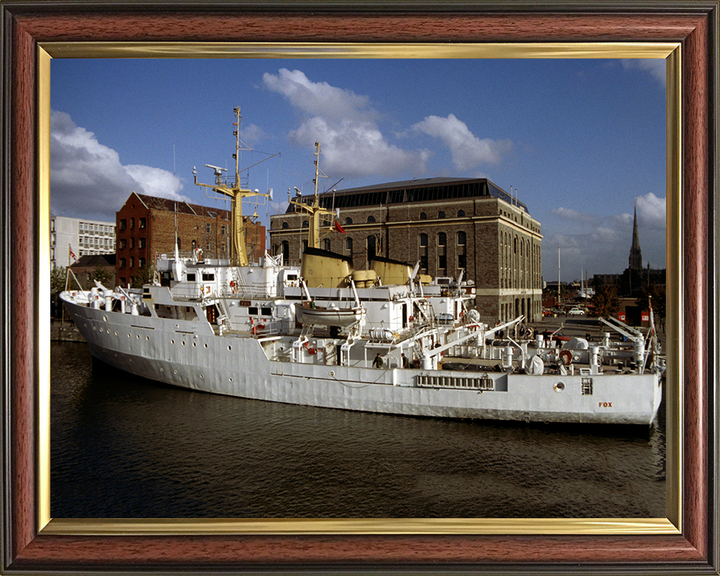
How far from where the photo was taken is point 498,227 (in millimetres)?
26578

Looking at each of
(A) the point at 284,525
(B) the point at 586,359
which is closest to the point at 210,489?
(A) the point at 284,525

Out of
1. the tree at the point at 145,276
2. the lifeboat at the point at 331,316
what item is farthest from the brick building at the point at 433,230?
the lifeboat at the point at 331,316

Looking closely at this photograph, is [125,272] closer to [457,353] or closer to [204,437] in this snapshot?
[204,437]

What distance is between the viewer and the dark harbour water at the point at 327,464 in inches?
318

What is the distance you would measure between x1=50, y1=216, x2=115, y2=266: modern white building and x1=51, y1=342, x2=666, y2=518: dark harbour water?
164 cm

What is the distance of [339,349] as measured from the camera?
54.1 feet

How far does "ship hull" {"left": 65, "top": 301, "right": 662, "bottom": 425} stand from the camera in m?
13.3

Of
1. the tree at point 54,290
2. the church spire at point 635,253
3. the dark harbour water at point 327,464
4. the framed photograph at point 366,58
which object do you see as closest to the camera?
the framed photograph at point 366,58

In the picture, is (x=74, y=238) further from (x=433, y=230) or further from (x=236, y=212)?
(x=433, y=230)

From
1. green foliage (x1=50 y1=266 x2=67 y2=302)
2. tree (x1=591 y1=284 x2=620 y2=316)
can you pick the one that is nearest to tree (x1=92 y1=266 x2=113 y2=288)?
green foliage (x1=50 y1=266 x2=67 y2=302)

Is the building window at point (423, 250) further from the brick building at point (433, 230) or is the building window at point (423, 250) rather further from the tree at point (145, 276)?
the tree at point (145, 276)

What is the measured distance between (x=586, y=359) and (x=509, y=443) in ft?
18.5

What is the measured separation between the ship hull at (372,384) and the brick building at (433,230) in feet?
29.9

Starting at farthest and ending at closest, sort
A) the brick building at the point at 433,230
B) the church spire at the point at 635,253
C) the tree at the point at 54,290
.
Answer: the brick building at the point at 433,230
the church spire at the point at 635,253
the tree at the point at 54,290
